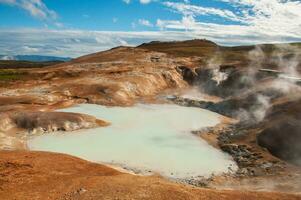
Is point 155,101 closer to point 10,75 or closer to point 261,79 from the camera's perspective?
point 261,79

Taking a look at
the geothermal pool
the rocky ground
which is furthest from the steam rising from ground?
the geothermal pool

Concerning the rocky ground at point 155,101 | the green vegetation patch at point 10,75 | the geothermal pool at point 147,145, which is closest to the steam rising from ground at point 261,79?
the rocky ground at point 155,101

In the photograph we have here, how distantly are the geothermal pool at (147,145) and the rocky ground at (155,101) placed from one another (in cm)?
195

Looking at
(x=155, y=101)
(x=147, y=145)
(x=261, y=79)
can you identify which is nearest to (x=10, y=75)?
(x=155, y=101)

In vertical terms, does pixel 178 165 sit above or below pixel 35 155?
below

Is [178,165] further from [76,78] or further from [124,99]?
[76,78]

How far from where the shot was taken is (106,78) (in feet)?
256

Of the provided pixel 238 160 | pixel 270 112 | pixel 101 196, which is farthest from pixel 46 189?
pixel 270 112

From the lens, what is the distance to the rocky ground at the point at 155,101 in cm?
2630

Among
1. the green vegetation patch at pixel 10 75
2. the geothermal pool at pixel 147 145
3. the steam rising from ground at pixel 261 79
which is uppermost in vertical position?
the steam rising from ground at pixel 261 79

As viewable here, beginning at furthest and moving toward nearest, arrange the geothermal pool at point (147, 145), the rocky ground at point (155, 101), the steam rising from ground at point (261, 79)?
the steam rising from ground at point (261, 79) → the geothermal pool at point (147, 145) → the rocky ground at point (155, 101)

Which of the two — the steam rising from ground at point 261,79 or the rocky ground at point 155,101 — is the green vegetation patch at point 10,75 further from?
the steam rising from ground at point 261,79

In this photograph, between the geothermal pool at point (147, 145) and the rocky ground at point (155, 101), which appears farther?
the geothermal pool at point (147, 145)

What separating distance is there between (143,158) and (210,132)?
51.1ft
